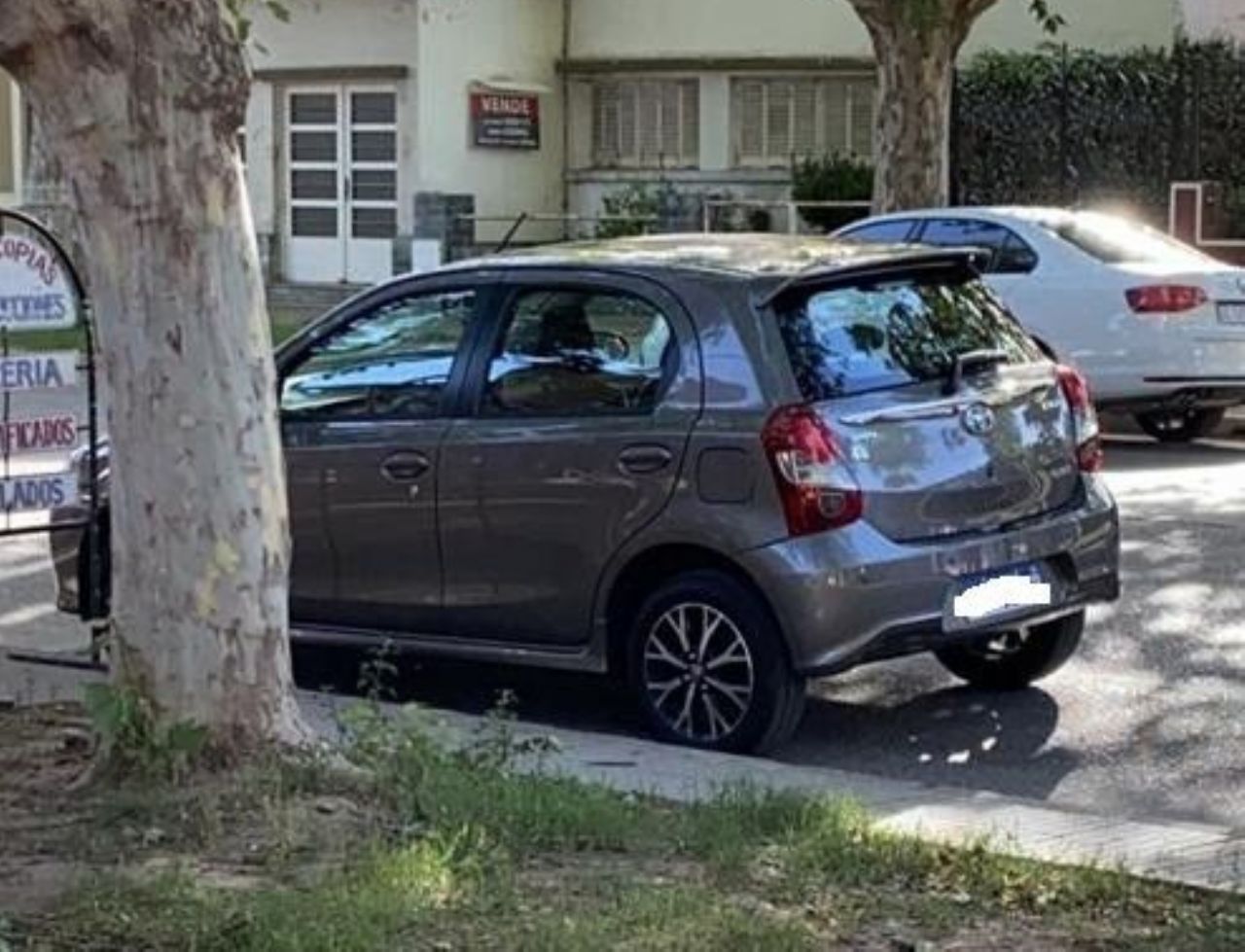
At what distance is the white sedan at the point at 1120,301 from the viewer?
1691 cm

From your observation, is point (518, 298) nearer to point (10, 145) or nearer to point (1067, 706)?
point (1067, 706)

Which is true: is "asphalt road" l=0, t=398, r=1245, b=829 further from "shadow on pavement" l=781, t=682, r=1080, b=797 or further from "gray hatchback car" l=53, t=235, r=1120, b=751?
"gray hatchback car" l=53, t=235, r=1120, b=751

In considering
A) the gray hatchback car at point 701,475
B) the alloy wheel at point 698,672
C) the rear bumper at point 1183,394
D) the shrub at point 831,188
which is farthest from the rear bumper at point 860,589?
the shrub at point 831,188

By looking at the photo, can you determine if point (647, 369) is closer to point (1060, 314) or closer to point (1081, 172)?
point (1060, 314)

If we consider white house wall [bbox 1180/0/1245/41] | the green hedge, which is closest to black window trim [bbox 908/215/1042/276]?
the green hedge

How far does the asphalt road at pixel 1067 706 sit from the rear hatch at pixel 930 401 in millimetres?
839

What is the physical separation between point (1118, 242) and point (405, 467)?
9490mm

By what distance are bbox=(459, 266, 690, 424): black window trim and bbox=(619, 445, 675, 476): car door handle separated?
0.47ft

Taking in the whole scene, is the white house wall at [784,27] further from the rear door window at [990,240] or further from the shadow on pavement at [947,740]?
the shadow on pavement at [947,740]

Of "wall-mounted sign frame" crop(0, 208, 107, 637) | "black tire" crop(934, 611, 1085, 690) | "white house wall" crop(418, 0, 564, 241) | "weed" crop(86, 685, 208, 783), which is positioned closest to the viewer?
"weed" crop(86, 685, 208, 783)

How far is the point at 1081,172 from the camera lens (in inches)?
1075

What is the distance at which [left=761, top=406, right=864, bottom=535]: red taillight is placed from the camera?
826 cm

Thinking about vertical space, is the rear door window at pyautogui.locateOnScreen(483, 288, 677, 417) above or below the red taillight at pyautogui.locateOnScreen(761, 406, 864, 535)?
above

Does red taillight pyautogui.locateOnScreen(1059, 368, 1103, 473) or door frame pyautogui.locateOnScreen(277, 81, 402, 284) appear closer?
red taillight pyautogui.locateOnScreen(1059, 368, 1103, 473)
